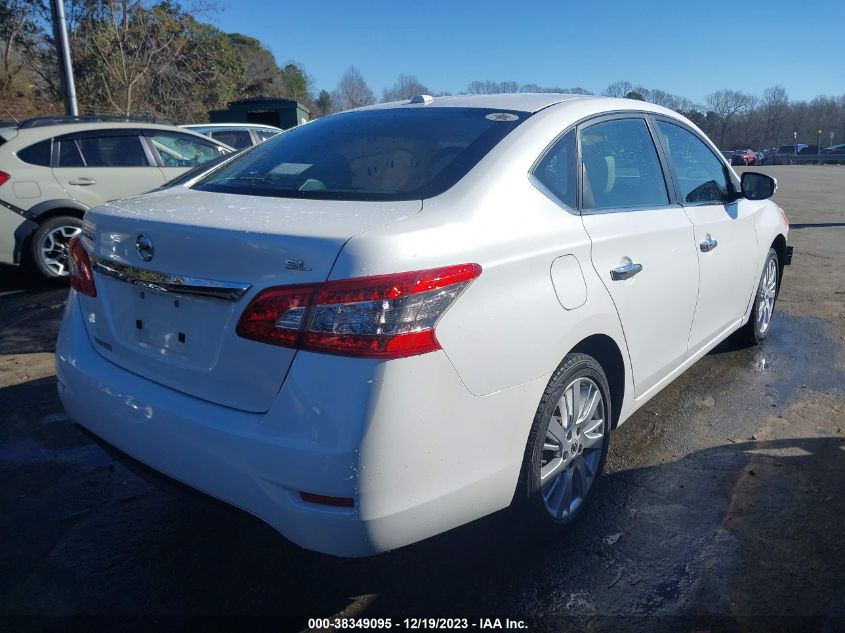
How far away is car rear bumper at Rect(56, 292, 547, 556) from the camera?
1.88 metres

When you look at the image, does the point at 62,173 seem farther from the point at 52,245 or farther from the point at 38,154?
the point at 52,245

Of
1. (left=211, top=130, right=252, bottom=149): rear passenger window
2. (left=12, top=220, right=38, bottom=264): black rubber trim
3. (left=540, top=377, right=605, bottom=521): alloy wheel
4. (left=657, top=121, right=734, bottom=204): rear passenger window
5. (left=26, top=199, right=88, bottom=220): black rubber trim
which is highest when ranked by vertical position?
(left=211, top=130, right=252, bottom=149): rear passenger window

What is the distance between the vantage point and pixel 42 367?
479 centimetres

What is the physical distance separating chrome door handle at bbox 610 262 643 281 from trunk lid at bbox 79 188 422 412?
945 mm

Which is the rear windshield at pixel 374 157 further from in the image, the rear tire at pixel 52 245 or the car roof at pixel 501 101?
the rear tire at pixel 52 245

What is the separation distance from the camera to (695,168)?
3918 mm

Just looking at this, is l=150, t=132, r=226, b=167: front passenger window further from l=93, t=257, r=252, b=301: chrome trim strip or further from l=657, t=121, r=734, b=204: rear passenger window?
l=93, t=257, r=252, b=301: chrome trim strip

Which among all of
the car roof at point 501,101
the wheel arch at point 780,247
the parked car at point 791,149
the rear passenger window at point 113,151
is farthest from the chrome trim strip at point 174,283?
the parked car at point 791,149

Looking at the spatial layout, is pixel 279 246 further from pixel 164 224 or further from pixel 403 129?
pixel 403 129

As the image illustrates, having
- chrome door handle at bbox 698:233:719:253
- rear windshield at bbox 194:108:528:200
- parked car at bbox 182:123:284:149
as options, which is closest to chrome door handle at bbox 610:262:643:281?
rear windshield at bbox 194:108:528:200

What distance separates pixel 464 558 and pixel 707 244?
6.93ft

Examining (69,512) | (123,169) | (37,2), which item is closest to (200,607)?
(69,512)

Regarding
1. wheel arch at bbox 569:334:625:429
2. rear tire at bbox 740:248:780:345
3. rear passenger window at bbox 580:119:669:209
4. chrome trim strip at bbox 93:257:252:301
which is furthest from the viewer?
rear tire at bbox 740:248:780:345

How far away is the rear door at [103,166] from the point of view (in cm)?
731
